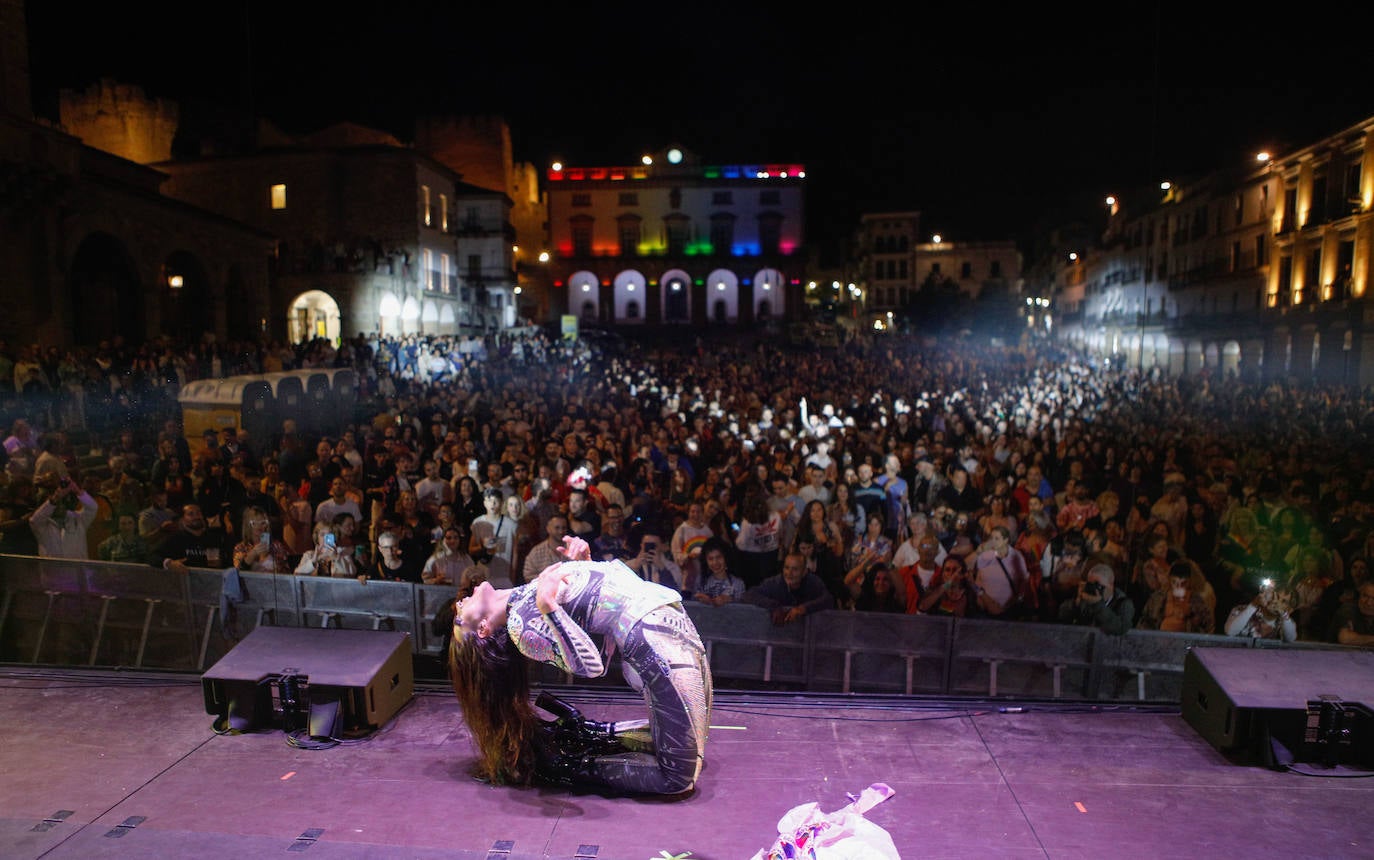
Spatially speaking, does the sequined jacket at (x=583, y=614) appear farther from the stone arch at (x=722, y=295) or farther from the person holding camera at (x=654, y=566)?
the stone arch at (x=722, y=295)

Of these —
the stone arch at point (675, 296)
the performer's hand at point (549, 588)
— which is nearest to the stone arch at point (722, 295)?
the stone arch at point (675, 296)

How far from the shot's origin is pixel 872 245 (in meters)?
73.7

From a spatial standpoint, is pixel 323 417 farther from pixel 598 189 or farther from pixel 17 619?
pixel 598 189

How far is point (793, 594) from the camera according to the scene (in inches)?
219

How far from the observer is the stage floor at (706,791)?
10.5 feet

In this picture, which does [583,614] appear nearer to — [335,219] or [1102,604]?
[1102,604]

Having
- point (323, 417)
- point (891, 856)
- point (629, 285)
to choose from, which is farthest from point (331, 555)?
point (629, 285)

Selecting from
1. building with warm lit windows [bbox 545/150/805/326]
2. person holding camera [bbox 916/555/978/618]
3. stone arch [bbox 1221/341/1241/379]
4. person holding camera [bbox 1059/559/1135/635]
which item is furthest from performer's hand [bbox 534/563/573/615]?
building with warm lit windows [bbox 545/150/805/326]

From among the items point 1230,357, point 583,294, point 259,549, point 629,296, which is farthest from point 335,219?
point 1230,357

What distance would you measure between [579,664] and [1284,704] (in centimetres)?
312

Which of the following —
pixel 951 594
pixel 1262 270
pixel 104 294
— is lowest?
pixel 951 594

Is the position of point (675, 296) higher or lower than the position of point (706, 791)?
higher

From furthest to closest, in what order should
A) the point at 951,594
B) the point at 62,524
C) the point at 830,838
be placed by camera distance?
the point at 62,524 → the point at 951,594 → the point at 830,838

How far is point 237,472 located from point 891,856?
25.2 ft
